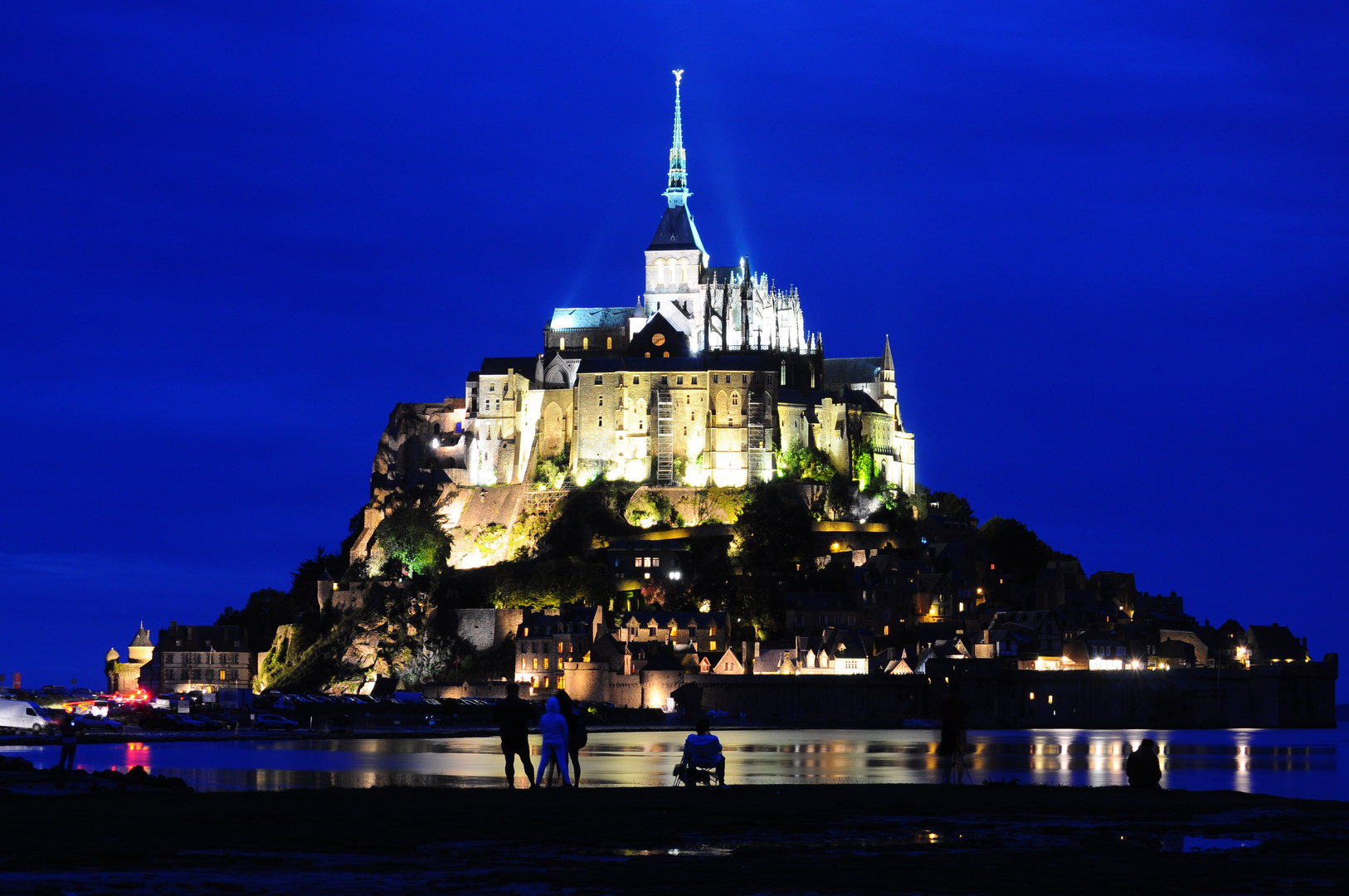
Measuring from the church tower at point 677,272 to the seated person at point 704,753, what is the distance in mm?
98530

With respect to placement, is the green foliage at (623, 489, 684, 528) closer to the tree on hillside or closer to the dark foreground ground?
the tree on hillside

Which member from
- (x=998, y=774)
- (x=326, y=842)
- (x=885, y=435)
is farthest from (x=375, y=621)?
(x=326, y=842)

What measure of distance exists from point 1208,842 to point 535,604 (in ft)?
284

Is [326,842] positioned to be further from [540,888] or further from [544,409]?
[544,409]

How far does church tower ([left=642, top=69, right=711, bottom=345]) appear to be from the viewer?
12938 cm

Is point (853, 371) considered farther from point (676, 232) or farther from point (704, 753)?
point (704, 753)

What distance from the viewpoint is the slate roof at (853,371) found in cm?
12925

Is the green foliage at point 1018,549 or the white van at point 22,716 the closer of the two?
the white van at point 22,716

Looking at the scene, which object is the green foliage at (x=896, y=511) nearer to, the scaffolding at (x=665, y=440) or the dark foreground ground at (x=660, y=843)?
the scaffolding at (x=665, y=440)

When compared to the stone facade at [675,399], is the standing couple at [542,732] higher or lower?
lower

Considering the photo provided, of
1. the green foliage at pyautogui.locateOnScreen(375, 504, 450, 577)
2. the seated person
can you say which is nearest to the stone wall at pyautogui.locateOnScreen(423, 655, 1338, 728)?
the green foliage at pyautogui.locateOnScreen(375, 504, 450, 577)

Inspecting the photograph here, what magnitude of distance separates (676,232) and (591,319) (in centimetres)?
922

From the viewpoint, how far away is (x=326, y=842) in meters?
20.4

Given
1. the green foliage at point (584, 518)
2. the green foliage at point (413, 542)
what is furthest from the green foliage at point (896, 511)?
the green foliage at point (413, 542)
